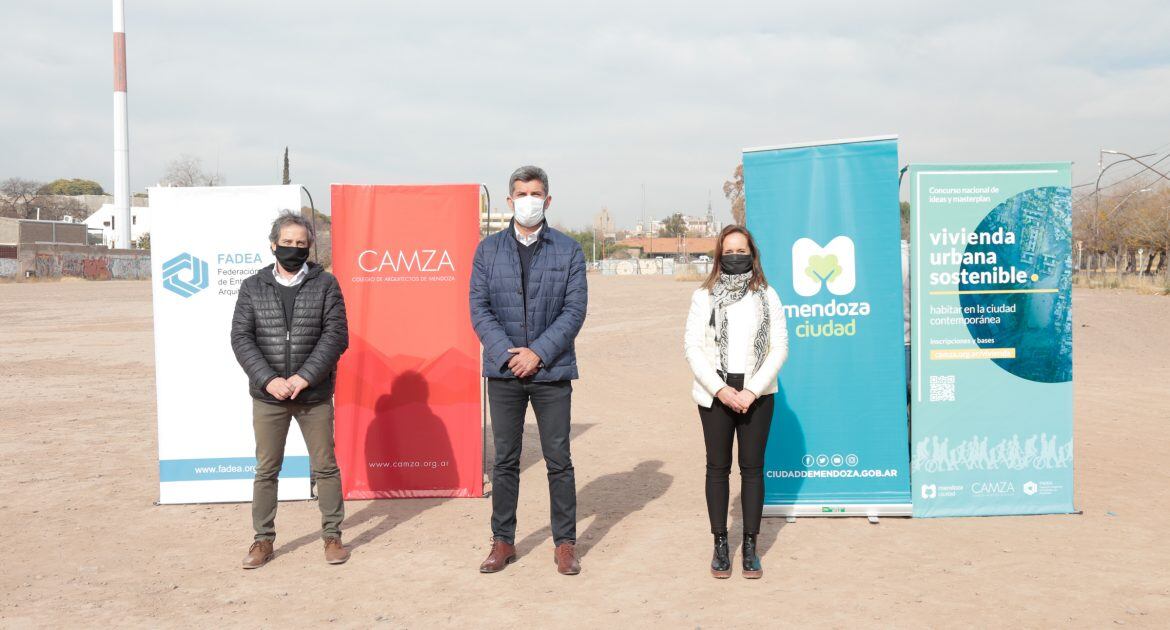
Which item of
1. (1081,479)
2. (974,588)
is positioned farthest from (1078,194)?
(974,588)

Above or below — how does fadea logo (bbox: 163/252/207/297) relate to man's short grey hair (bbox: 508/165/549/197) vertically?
below

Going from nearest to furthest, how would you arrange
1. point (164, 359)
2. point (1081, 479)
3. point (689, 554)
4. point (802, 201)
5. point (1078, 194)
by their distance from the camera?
point (689, 554)
point (802, 201)
point (164, 359)
point (1081, 479)
point (1078, 194)

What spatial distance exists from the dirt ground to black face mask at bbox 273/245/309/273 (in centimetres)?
173

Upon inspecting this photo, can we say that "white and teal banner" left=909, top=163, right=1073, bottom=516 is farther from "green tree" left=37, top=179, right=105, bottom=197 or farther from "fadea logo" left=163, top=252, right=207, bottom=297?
"green tree" left=37, top=179, right=105, bottom=197

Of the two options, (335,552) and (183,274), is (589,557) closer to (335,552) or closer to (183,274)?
(335,552)

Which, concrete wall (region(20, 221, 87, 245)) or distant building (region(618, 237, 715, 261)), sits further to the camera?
distant building (region(618, 237, 715, 261))

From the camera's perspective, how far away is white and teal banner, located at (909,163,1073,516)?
5.55 metres

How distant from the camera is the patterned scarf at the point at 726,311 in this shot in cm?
463

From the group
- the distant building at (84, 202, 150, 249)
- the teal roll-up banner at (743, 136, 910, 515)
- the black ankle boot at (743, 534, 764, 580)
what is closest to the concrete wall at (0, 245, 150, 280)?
the distant building at (84, 202, 150, 249)

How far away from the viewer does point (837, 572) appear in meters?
4.71

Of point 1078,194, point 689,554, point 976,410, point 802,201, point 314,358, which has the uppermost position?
point 1078,194

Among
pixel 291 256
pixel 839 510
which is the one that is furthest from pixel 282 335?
pixel 839 510

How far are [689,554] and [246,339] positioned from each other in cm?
285

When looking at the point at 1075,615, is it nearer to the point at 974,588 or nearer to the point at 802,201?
the point at 974,588
